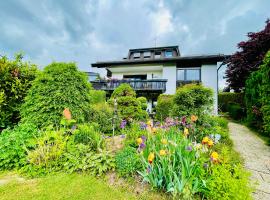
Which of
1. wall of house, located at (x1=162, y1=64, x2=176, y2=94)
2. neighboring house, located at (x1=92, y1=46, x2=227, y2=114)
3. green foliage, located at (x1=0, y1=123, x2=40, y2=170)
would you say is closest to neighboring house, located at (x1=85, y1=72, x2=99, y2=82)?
neighboring house, located at (x1=92, y1=46, x2=227, y2=114)

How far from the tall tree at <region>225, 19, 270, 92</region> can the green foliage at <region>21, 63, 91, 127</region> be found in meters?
13.9

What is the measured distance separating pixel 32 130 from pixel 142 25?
1032 centimetres

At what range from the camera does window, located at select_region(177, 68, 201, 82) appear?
17359 mm

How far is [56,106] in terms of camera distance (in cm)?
510

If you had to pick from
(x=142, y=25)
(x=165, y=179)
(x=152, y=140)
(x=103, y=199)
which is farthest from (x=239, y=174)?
(x=142, y=25)

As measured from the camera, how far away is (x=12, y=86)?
525 cm

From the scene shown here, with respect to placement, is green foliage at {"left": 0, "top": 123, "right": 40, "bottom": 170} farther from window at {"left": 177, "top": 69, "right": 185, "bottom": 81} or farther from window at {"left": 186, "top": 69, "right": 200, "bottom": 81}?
window at {"left": 186, "top": 69, "right": 200, "bottom": 81}

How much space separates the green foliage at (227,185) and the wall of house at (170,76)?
1516cm

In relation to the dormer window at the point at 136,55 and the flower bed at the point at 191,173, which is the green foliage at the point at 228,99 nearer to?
the dormer window at the point at 136,55

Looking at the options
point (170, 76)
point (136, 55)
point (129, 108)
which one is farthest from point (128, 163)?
point (136, 55)

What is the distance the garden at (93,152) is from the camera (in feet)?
8.53

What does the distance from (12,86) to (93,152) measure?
3510mm

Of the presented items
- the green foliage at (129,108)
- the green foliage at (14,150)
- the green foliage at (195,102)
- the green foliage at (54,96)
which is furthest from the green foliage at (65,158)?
the green foliage at (129,108)

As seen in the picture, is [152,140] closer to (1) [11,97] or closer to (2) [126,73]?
(1) [11,97]
